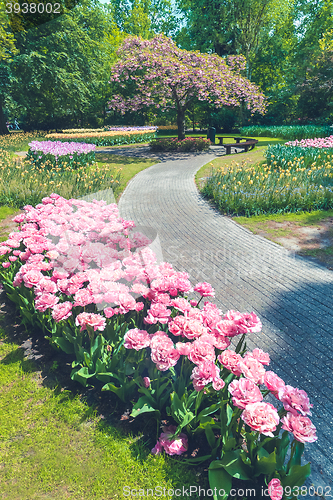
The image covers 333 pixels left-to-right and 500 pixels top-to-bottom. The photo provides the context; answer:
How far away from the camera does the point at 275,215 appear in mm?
7262

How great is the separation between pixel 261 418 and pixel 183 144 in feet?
61.1

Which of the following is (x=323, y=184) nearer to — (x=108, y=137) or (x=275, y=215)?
(x=275, y=215)

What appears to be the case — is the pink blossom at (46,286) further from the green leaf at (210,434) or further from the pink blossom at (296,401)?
the pink blossom at (296,401)

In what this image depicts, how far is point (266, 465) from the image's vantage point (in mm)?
1596

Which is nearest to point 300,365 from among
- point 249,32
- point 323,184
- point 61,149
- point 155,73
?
point 323,184

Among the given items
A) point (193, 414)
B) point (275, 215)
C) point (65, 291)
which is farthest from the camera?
point (275, 215)

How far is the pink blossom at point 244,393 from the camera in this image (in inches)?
60.5

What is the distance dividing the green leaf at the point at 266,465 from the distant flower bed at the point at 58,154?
33.3 ft

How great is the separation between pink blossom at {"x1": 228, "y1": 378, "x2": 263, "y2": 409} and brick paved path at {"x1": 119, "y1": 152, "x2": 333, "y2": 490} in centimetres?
101

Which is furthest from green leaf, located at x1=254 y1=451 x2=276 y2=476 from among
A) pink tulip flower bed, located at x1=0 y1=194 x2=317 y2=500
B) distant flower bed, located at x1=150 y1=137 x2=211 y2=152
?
distant flower bed, located at x1=150 y1=137 x2=211 y2=152

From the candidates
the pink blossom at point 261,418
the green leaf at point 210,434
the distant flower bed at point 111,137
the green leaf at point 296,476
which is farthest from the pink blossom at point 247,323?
the distant flower bed at point 111,137

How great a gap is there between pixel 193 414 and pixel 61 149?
1072 cm

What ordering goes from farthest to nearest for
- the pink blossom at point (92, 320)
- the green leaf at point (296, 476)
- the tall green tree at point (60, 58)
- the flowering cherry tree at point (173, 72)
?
the tall green tree at point (60, 58) < the flowering cherry tree at point (173, 72) < the pink blossom at point (92, 320) < the green leaf at point (296, 476)

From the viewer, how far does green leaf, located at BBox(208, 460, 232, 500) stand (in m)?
1.62
